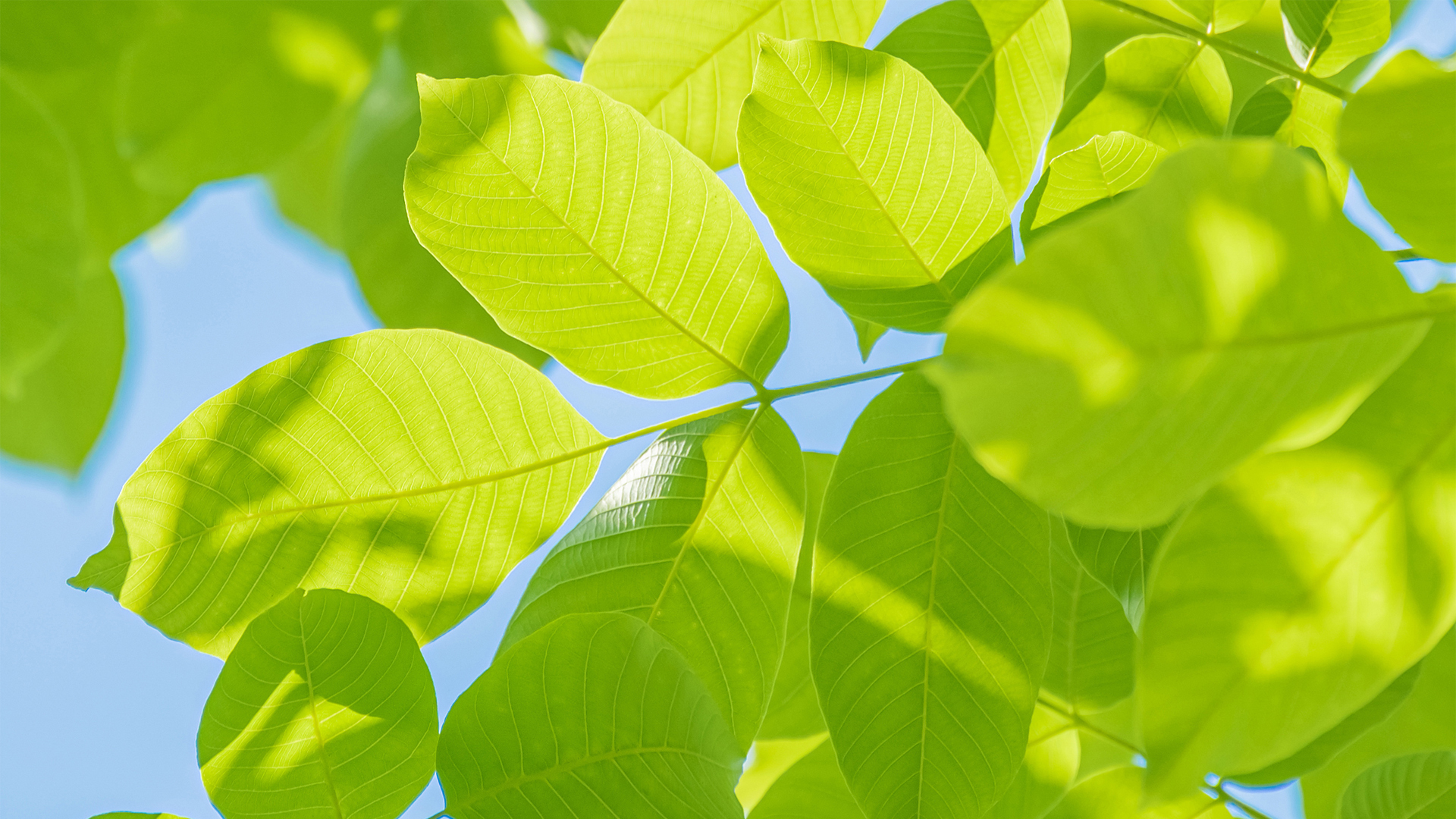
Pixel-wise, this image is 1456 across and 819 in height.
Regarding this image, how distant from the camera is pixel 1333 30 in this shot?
63 cm

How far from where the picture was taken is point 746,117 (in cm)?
49

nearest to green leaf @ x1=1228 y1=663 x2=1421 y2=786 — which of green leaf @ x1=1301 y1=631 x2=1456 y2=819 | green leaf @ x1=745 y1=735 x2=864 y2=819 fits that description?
green leaf @ x1=1301 y1=631 x2=1456 y2=819

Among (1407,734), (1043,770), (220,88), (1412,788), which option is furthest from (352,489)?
(1407,734)

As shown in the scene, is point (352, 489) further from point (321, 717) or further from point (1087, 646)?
point (1087, 646)

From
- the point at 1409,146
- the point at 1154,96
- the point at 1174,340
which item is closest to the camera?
the point at 1174,340

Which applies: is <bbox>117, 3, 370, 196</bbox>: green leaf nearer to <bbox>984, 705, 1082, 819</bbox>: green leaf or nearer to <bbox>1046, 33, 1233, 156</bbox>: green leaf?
<bbox>1046, 33, 1233, 156</bbox>: green leaf

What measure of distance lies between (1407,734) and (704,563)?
55 cm

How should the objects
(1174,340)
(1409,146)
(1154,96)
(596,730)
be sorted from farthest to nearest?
(1154,96) < (596,730) < (1409,146) < (1174,340)

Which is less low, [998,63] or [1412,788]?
[998,63]

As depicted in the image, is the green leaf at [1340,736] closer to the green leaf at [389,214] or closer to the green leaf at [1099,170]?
the green leaf at [1099,170]

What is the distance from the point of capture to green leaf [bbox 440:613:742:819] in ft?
1.52

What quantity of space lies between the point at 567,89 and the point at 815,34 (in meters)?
0.23

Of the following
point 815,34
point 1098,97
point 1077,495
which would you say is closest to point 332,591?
point 1077,495

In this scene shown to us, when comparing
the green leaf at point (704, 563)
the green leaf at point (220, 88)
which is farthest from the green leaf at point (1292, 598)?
the green leaf at point (220, 88)
